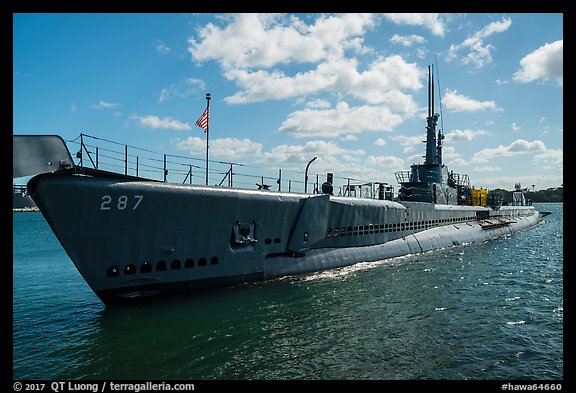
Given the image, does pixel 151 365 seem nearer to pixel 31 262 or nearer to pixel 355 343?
pixel 355 343

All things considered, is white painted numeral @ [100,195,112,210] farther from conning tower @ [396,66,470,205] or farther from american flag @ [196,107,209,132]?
conning tower @ [396,66,470,205]

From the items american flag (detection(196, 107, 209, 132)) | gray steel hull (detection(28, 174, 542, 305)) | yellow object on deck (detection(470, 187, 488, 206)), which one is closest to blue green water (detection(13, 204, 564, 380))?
gray steel hull (detection(28, 174, 542, 305))

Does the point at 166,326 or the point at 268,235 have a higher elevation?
the point at 268,235

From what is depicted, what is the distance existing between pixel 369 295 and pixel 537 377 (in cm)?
620

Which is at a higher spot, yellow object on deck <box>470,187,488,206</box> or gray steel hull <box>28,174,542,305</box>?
yellow object on deck <box>470,187,488,206</box>

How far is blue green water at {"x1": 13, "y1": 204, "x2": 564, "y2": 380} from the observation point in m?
7.65

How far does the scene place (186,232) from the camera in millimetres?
12438

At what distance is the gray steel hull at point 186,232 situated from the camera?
10.4m

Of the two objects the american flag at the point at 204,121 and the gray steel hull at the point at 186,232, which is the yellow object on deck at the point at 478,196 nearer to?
the gray steel hull at the point at 186,232

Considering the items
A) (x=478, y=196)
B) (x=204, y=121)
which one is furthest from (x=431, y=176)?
(x=204, y=121)

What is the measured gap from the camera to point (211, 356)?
819cm

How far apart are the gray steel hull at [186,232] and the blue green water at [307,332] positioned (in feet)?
2.41

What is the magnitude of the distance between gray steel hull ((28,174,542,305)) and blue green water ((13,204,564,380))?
73 centimetres
